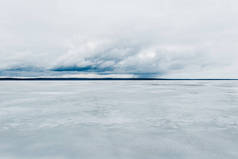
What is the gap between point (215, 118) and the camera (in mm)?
6750

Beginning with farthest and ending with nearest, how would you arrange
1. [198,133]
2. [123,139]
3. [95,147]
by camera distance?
[198,133] < [123,139] < [95,147]

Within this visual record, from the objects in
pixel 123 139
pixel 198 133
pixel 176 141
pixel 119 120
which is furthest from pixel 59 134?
pixel 198 133

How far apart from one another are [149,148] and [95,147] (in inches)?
49.8

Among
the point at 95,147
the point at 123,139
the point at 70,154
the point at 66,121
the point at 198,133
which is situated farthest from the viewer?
the point at 66,121

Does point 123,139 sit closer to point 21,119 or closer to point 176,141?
point 176,141

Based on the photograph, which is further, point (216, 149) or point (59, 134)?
point (59, 134)

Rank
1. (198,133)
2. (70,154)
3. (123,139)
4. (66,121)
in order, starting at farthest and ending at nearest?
(66,121) < (198,133) < (123,139) < (70,154)

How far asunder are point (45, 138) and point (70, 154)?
4.20ft

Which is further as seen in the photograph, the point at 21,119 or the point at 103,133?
the point at 21,119

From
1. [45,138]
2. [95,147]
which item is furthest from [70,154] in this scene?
[45,138]

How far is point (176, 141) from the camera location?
14.4 ft

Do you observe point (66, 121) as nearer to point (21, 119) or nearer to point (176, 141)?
point (21, 119)

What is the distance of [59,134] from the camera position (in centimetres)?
503

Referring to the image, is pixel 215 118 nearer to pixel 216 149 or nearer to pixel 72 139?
pixel 216 149
